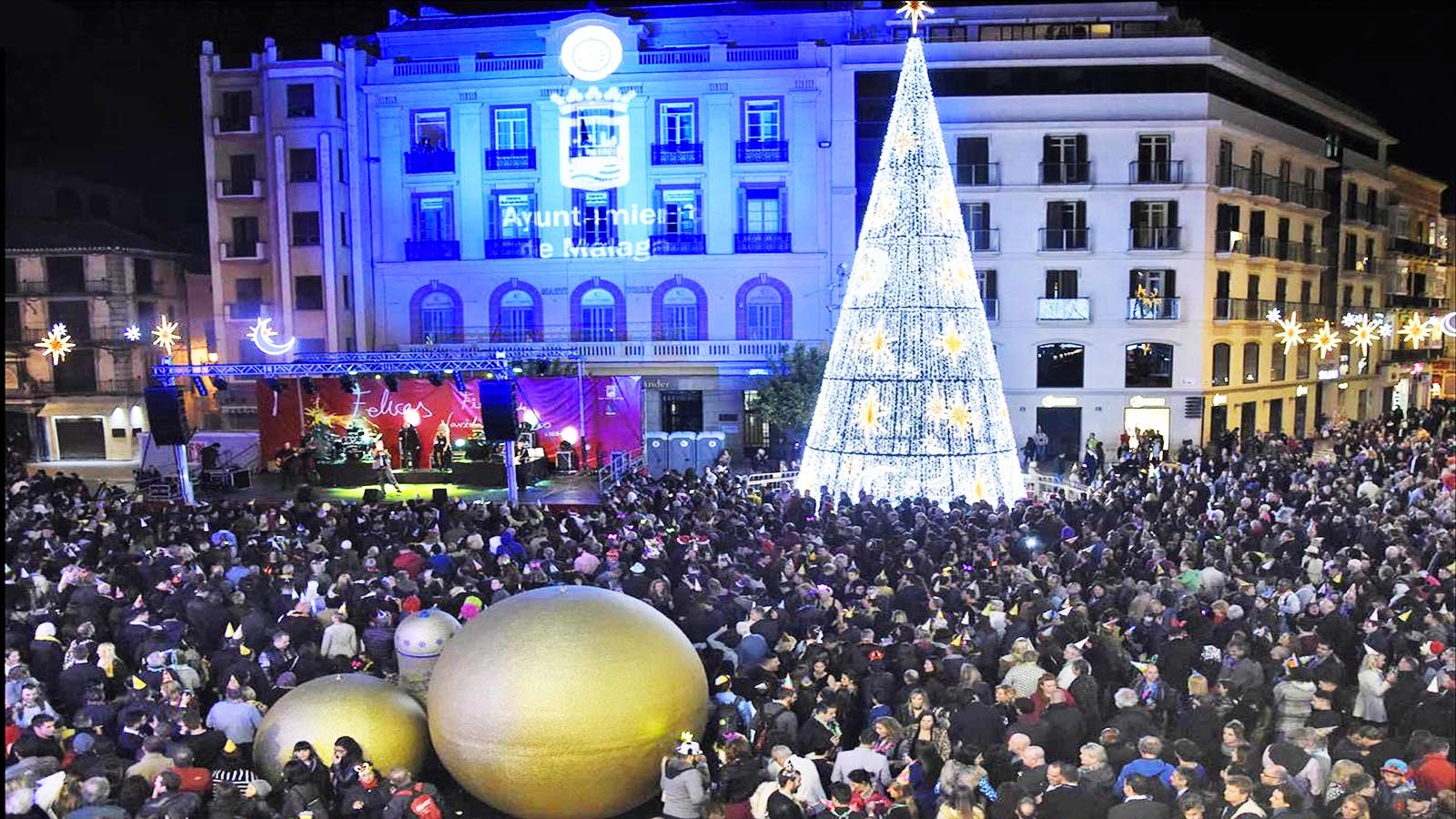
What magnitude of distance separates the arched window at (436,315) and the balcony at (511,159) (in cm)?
421

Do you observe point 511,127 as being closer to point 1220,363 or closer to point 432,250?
point 432,250

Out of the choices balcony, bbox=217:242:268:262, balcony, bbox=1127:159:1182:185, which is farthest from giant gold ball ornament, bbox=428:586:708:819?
balcony, bbox=217:242:268:262

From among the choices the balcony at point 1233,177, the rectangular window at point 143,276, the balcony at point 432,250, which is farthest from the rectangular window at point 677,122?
the rectangular window at point 143,276

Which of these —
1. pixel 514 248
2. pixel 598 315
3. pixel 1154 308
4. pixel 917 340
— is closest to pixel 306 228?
pixel 514 248

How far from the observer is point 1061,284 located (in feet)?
113

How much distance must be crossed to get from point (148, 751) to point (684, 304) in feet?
89.8

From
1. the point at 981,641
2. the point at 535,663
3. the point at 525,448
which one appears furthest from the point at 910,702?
the point at 525,448

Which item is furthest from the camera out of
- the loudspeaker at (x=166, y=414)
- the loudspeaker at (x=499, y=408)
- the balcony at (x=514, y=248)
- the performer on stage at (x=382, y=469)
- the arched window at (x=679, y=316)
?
the arched window at (x=679, y=316)

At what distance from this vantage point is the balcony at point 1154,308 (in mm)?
34344

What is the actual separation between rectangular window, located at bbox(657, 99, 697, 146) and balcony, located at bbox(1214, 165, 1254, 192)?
16694mm

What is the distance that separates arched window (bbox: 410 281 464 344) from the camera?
35250mm

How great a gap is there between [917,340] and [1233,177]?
68.6 feet

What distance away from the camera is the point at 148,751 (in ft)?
26.8

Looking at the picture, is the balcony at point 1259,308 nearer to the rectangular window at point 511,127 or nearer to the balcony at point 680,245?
the balcony at point 680,245
